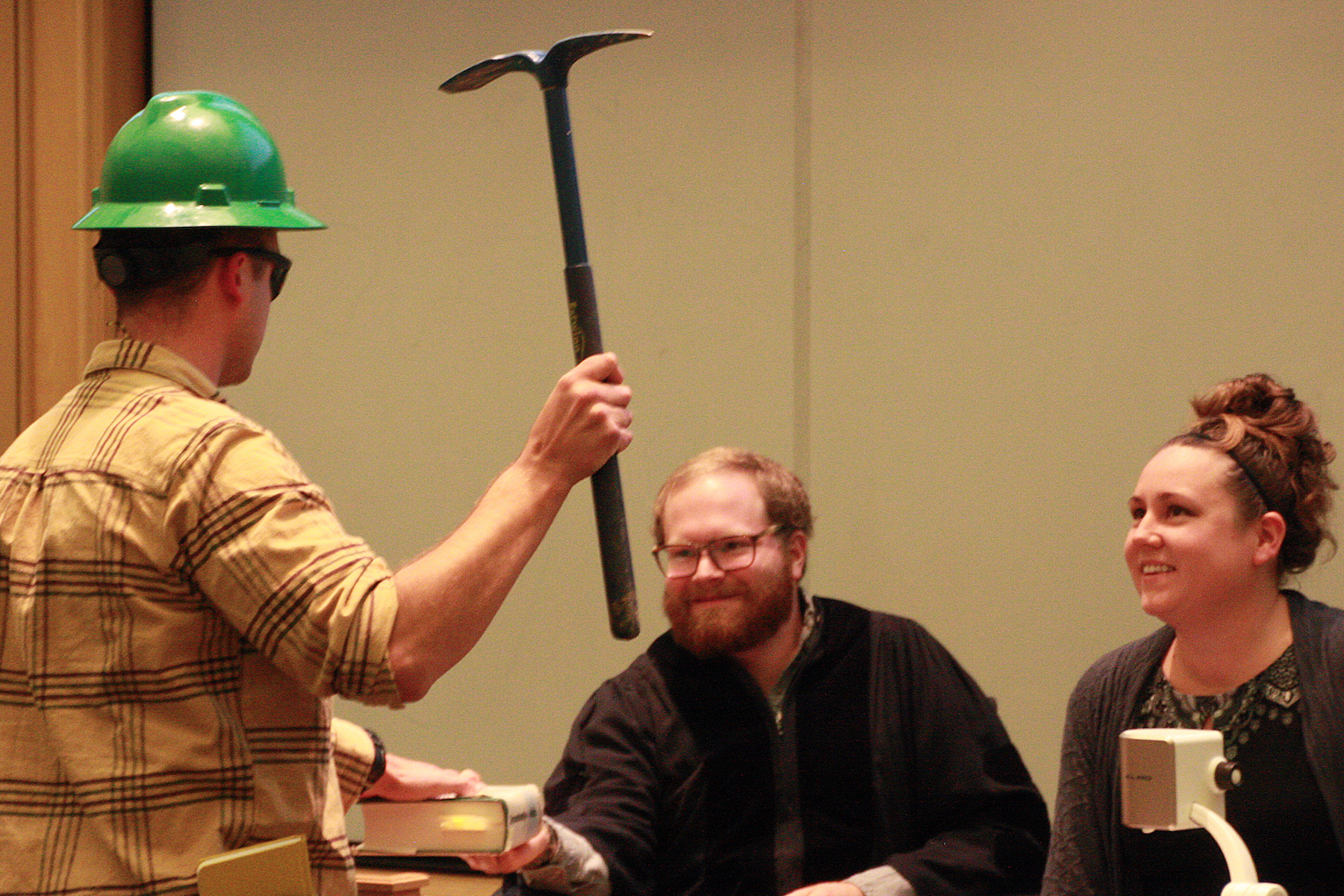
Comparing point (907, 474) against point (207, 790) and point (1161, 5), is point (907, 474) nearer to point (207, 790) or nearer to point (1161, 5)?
point (1161, 5)

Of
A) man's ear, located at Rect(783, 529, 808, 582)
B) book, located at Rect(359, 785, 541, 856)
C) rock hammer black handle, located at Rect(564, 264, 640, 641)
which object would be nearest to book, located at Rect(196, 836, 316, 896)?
rock hammer black handle, located at Rect(564, 264, 640, 641)

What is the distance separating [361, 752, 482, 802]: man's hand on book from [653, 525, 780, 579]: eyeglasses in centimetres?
89

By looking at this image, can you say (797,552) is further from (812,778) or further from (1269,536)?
(1269,536)

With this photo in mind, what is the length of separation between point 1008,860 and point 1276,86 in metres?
2.11

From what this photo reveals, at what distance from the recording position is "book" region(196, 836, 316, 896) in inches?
49.9

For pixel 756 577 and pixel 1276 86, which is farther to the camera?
pixel 1276 86

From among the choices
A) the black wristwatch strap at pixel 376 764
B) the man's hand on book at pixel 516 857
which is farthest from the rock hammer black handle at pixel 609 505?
the man's hand on book at pixel 516 857

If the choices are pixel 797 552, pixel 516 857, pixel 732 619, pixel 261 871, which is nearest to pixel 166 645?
pixel 261 871

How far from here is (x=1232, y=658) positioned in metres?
2.32

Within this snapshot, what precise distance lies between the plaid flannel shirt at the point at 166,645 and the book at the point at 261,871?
4cm

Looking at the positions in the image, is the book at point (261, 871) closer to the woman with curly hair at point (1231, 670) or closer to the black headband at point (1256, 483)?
the woman with curly hair at point (1231, 670)

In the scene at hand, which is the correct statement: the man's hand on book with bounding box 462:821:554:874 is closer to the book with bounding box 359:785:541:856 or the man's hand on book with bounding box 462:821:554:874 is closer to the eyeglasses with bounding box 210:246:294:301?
the book with bounding box 359:785:541:856

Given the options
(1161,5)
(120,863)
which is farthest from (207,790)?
(1161,5)

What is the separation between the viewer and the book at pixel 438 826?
72.1 inches
